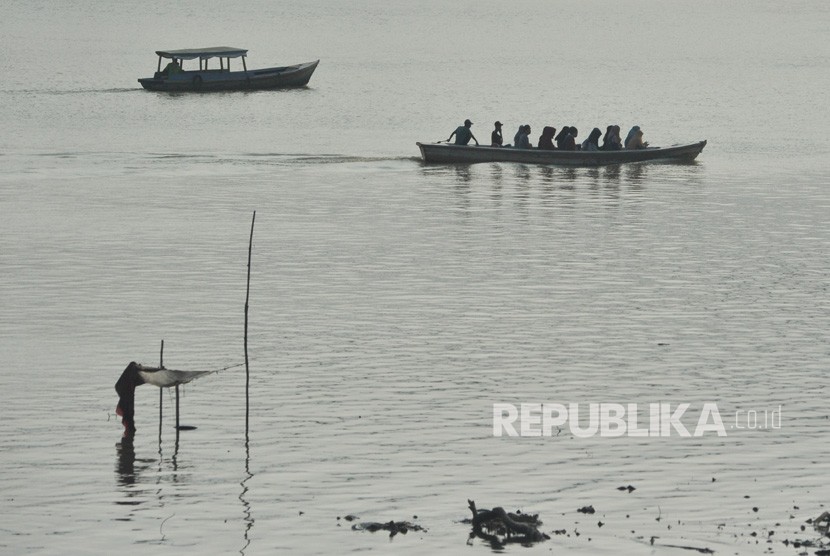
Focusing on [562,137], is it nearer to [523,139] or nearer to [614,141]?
[523,139]

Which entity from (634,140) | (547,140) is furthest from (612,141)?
(547,140)

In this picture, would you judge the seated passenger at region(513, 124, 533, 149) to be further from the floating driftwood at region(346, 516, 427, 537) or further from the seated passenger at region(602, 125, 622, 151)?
the floating driftwood at region(346, 516, 427, 537)

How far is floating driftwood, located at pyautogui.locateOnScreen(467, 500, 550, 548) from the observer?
16.6 m

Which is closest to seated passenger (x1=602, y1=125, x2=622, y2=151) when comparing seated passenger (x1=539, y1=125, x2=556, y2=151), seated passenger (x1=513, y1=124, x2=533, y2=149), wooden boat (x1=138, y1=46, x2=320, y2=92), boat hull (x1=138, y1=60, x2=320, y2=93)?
seated passenger (x1=539, y1=125, x2=556, y2=151)

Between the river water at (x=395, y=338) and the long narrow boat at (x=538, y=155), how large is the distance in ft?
2.21

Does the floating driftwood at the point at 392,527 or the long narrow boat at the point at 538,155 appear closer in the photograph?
the floating driftwood at the point at 392,527

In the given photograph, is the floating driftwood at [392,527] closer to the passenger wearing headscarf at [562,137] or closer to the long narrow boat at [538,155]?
the long narrow boat at [538,155]

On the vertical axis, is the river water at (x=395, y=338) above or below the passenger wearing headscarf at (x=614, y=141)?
below

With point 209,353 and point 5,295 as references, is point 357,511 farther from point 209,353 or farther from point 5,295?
point 5,295

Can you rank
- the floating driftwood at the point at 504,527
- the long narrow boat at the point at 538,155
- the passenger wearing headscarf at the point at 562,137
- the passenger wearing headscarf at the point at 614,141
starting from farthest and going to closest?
the passenger wearing headscarf at the point at 562,137 < the passenger wearing headscarf at the point at 614,141 < the long narrow boat at the point at 538,155 < the floating driftwood at the point at 504,527

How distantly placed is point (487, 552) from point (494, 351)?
1085 centimetres

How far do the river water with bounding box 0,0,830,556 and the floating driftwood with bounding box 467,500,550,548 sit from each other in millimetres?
245

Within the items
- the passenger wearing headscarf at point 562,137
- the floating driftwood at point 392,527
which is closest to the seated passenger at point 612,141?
the passenger wearing headscarf at point 562,137

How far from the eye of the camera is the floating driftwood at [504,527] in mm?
16609
